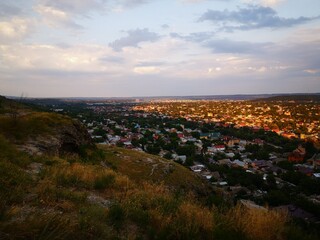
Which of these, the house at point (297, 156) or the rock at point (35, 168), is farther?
the house at point (297, 156)

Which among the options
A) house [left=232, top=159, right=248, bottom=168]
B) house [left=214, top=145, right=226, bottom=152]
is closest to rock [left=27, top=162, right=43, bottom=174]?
house [left=232, top=159, right=248, bottom=168]

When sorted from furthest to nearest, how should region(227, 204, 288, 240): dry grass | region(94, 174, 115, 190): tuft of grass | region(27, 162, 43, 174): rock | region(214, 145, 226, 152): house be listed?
1. region(214, 145, 226, 152): house
2. region(27, 162, 43, 174): rock
3. region(94, 174, 115, 190): tuft of grass
4. region(227, 204, 288, 240): dry grass

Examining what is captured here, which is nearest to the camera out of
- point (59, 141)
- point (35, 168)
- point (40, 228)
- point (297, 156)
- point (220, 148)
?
point (40, 228)

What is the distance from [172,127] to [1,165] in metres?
52.6

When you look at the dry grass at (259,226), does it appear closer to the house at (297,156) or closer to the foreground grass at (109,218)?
the foreground grass at (109,218)

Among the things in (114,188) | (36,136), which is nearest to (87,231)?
(114,188)

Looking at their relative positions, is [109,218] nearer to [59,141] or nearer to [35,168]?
[35,168]

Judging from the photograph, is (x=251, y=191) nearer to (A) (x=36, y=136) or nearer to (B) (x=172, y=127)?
(A) (x=36, y=136)

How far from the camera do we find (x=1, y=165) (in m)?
4.90

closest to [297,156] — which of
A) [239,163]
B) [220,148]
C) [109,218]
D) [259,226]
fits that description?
[239,163]

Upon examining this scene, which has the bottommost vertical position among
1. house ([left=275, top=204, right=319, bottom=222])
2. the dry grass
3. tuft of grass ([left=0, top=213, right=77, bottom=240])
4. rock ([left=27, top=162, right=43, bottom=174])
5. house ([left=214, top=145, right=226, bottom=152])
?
house ([left=214, top=145, right=226, bottom=152])

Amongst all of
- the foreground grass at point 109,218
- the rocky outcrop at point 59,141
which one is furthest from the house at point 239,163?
the foreground grass at point 109,218

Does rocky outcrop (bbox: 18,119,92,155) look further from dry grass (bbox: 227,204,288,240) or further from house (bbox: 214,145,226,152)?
house (bbox: 214,145,226,152)

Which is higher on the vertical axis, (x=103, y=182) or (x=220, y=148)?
(x=103, y=182)
